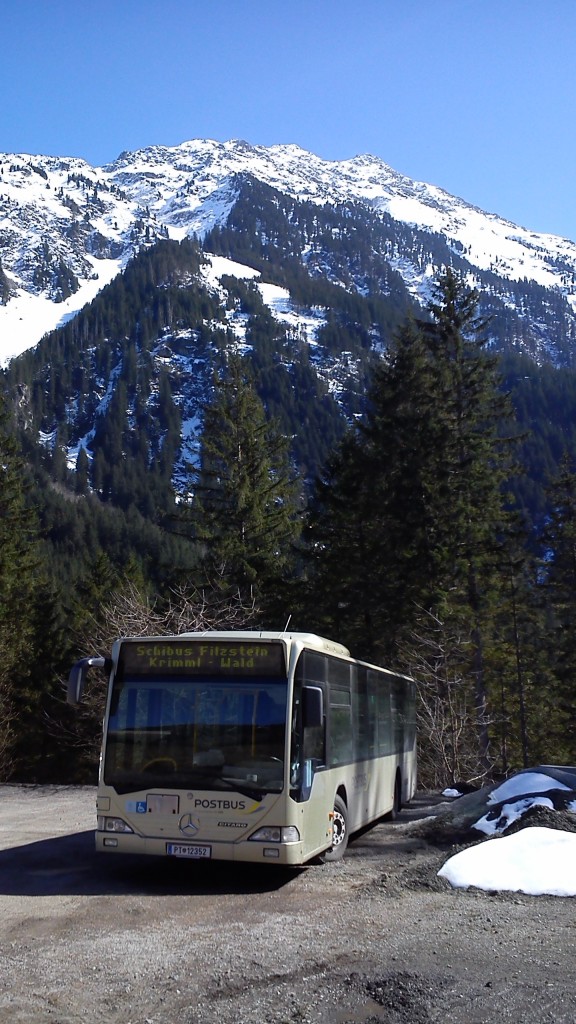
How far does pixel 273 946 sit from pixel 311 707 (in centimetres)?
293

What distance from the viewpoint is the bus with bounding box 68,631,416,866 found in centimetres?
908

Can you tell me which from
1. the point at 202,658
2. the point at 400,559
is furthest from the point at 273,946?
the point at 400,559

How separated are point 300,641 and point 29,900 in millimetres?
3873

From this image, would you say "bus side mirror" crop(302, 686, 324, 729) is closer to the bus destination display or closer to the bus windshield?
the bus windshield

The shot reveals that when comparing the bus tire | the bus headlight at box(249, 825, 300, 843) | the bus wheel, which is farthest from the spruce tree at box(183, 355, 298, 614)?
the bus headlight at box(249, 825, 300, 843)

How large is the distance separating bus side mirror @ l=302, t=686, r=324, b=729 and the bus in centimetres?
1

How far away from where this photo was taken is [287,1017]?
5.43 metres

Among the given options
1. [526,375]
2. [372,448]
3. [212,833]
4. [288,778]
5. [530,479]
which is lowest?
[212,833]

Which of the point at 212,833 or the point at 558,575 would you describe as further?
the point at 558,575

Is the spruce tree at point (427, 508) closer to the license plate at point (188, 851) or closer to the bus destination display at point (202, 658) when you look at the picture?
the bus destination display at point (202, 658)

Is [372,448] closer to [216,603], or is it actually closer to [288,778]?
[216,603]

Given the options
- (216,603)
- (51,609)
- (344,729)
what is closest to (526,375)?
(51,609)

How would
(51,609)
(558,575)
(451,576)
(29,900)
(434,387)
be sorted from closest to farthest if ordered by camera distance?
(29,900) < (451,576) < (434,387) < (558,575) < (51,609)

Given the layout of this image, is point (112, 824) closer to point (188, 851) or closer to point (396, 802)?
point (188, 851)
